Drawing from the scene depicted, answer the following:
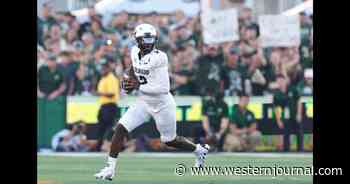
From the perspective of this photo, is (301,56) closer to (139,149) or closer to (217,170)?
(139,149)

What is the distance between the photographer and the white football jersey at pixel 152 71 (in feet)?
51.2

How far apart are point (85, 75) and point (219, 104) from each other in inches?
104

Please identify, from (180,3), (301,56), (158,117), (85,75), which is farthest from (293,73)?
(158,117)

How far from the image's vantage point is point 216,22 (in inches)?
853

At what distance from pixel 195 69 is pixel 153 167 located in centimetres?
423

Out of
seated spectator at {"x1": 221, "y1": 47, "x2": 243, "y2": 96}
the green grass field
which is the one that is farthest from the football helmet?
seated spectator at {"x1": 221, "y1": 47, "x2": 243, "y2": 96}

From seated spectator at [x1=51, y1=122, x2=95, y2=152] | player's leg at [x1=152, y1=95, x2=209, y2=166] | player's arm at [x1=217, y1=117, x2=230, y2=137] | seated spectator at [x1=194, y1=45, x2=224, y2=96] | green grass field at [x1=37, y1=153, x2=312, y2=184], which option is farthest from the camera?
seated spectator at [x1=194, y1=45, x2=224, y2=96]

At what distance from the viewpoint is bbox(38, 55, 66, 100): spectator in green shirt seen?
2148cm

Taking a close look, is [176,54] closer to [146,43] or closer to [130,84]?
[130,84]

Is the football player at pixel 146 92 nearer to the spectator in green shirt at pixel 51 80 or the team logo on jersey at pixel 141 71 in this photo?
the team logo on jersey at pixel 141 71

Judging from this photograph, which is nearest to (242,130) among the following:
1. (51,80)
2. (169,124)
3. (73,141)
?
(73,141)

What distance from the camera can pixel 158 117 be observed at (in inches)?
625

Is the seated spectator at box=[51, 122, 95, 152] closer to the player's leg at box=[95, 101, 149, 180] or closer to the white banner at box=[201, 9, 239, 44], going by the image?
the white banner at box=[201, 9, 239, 44]

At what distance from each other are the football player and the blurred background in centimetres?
548
